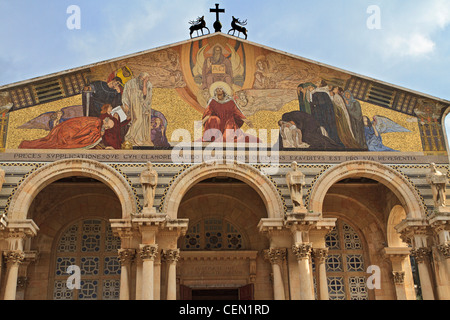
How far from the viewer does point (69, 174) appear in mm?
Answer: 20000

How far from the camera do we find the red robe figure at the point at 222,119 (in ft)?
68.2

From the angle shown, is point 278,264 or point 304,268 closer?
point 304,268

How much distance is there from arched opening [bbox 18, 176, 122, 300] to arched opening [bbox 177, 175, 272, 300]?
286cm

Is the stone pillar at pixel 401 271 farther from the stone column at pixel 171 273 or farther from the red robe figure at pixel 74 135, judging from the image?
the red robe figure at pixel 74 135

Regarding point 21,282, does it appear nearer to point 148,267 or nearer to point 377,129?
point 148,267

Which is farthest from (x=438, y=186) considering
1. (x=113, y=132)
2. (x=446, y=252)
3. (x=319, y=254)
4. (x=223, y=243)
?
(x=113, y=132)

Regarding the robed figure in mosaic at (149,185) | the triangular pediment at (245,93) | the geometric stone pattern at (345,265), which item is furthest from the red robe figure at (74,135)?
the geometric stone pattern at (345,265)

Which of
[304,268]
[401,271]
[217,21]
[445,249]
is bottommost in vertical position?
[304,268]

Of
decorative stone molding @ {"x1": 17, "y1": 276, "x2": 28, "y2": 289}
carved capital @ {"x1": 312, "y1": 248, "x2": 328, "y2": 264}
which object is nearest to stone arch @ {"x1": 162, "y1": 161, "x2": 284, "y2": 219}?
carved capital @ {"x1": 312, "y1": 248, "x2": 328, "y2": 264}

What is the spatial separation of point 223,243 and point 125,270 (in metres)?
5.43

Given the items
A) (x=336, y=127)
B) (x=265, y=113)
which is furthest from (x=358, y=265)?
(x=265, y=113)

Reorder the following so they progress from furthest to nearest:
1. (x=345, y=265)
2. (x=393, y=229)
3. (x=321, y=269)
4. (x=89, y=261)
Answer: (x=345, y=265) < (x=393, y=229) < (x=89, y=261) < (x=321, y=269)

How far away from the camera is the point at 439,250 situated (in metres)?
19.3

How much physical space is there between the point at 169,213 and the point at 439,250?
9159mm
